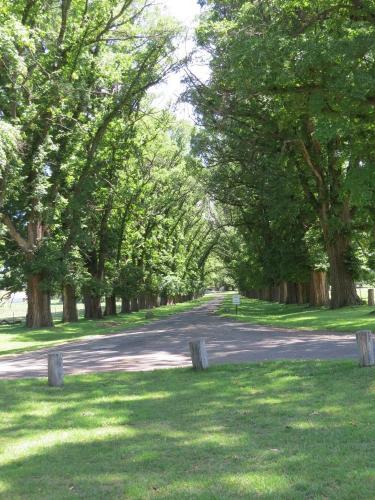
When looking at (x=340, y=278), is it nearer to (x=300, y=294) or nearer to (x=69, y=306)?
(x=300, y=294)

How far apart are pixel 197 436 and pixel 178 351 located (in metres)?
9.30

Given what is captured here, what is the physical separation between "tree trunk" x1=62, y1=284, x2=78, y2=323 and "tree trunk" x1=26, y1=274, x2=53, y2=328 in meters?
6.18

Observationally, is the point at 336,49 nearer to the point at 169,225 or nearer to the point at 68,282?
the point at 68,282

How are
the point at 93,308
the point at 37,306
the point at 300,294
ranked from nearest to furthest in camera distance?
the point at 37,306 < the point at 93,308 < the point at 300,294

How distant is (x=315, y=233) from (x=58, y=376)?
28178mm

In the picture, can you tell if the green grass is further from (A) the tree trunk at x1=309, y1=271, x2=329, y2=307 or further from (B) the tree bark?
(B) the tree bark

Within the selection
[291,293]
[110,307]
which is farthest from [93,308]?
[291,293]

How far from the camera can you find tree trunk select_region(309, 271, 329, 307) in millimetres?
36375

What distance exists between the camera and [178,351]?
1600cm

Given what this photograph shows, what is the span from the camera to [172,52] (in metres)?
29.5

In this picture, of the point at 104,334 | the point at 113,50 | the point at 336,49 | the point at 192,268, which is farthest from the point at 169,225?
the point at 336,49

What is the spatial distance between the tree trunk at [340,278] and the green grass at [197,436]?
66.1 feet

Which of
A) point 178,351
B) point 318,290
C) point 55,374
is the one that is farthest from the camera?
point 318,290

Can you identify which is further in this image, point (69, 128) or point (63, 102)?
point (69, 128)
